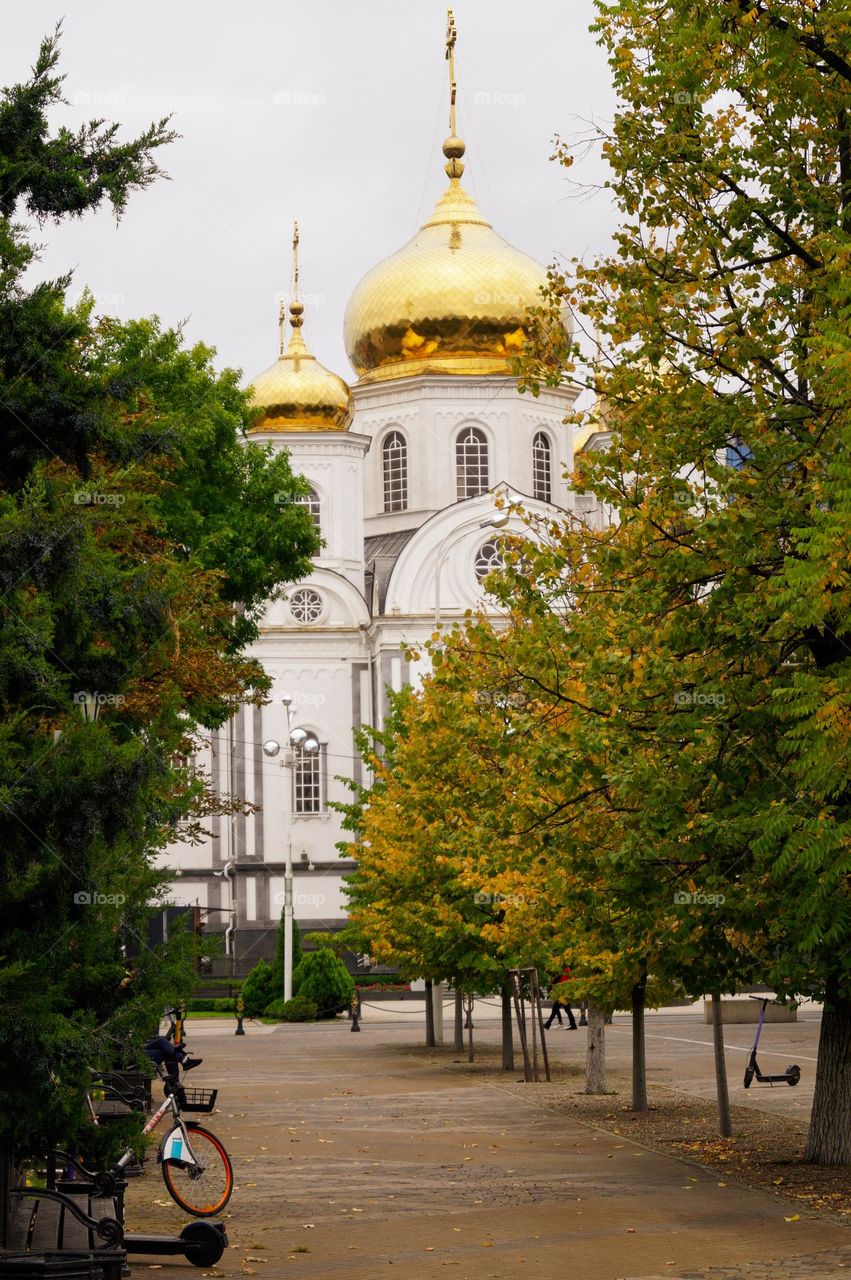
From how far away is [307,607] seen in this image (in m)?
65.5

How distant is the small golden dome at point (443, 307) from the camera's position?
64.4 m

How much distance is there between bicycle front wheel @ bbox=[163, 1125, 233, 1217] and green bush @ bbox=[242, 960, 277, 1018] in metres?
34.3

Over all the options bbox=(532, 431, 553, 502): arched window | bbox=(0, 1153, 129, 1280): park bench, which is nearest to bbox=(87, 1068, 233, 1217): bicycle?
bbox=(0, 1153, 129, 1280): park bench

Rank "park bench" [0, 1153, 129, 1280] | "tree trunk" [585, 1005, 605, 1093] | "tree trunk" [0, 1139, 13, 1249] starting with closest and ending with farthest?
"park bench" [0, 1153, 129, 1280]
"tree trunk" [0, 1139, 13, 1249]
"tree trunk" [585, 1005, 605, 1093]

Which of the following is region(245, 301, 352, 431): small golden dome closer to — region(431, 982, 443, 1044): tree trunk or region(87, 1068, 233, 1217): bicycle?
region(431, 982, 443, 1044): tree trunk

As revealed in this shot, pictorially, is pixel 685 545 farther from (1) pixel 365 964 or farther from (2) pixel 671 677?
(1) pixel 365 964

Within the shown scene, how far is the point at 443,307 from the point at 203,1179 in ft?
174

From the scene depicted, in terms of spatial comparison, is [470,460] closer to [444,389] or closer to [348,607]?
[444,389]

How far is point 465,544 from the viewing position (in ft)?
207

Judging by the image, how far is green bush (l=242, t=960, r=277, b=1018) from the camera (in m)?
47.8

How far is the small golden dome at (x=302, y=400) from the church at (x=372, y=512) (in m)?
0.05

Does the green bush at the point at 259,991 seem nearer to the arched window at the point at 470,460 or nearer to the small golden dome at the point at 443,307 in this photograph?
the arched window at the point at 470,460

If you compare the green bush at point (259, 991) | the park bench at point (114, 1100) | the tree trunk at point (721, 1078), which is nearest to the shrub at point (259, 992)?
the green bush at point (259, 991)

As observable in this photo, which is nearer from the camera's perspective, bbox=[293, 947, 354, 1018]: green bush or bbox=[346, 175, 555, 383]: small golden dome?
bbox=[293, 947, 354, 1018]: green bush
